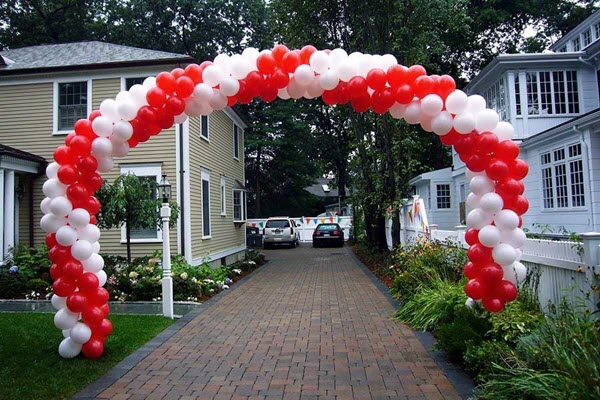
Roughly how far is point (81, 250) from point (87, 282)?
1.38ft

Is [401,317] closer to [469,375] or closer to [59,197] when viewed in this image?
[469,375]

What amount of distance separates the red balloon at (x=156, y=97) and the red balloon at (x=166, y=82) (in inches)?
2.1

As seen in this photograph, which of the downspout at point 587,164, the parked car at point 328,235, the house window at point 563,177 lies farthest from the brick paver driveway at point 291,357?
the parked car at point 328,235

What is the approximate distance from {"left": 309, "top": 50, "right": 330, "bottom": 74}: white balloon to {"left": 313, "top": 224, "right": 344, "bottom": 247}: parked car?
875 inches

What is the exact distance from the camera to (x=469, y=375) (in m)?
4.95

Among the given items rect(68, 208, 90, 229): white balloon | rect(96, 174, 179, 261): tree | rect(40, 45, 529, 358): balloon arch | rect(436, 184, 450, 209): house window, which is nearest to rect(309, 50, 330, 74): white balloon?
rect(40, 45, 529, 358): balloon arch

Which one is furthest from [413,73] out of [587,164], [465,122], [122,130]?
[587,164]

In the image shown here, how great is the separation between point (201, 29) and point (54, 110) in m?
21.5

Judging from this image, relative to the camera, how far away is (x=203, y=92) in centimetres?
593

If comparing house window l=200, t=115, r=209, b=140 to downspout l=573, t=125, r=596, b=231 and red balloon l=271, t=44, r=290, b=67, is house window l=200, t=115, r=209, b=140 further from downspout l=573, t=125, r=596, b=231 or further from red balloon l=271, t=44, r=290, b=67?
downspout l=573, t=125, r=596, b=231

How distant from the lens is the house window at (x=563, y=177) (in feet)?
44.1

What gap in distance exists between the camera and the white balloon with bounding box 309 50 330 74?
5848mm

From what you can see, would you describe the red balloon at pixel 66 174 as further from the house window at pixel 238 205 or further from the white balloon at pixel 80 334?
the house window at pixel 238 205

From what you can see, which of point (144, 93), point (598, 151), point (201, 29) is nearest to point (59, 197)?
point (144, 93)
